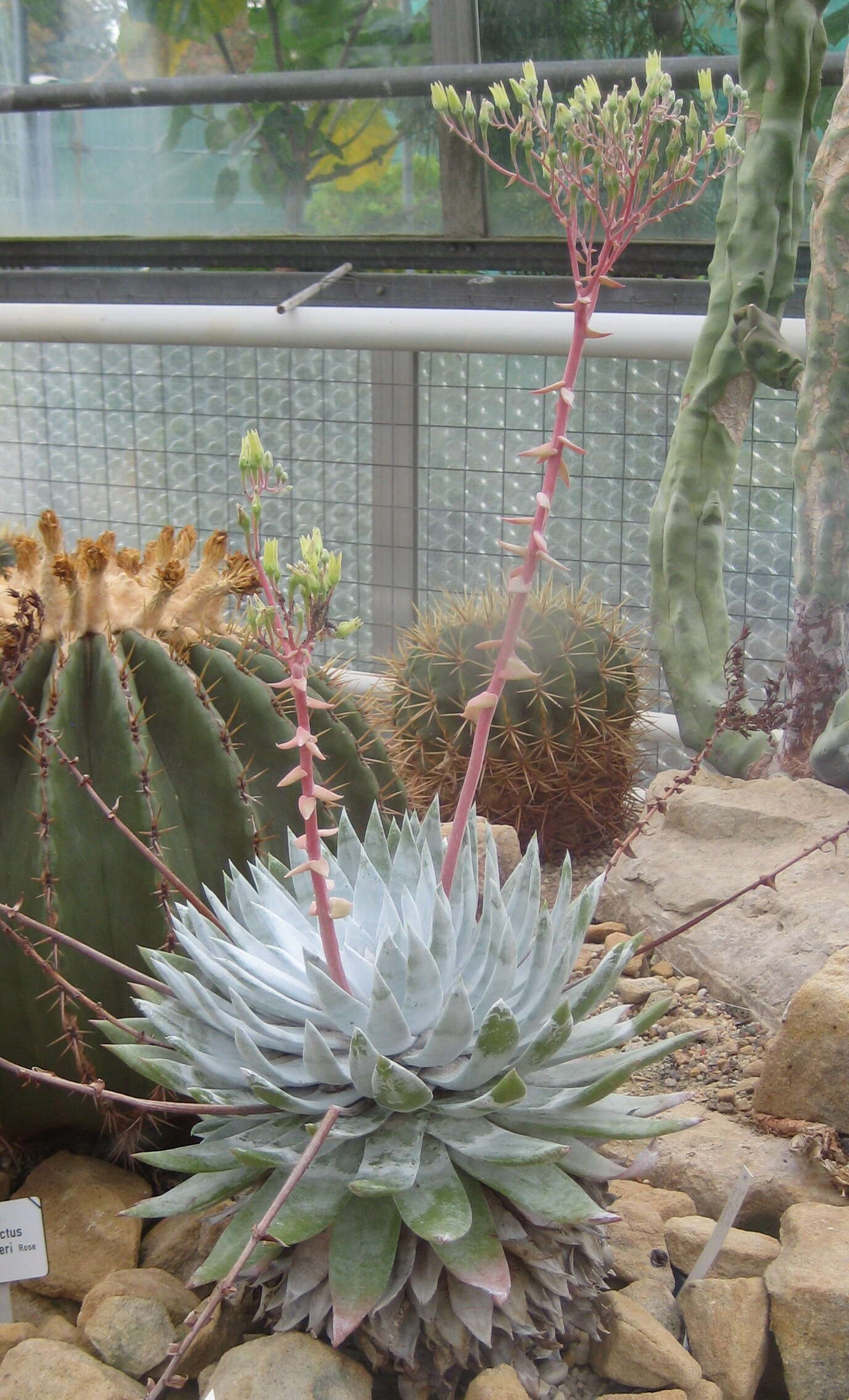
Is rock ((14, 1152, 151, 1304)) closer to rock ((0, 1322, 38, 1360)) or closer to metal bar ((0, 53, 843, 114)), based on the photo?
rock ((0, 1322, 38, 1360))

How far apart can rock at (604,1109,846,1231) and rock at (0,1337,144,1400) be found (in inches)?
16.9

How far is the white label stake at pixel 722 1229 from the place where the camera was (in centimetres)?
96

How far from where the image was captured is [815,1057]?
1127mm

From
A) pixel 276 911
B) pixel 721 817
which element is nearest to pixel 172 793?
pixel 276 911

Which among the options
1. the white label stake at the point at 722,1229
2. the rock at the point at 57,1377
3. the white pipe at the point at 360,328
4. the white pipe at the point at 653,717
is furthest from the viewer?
the white pipe at the point at 653,717

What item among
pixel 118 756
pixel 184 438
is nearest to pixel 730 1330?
pixel 118 756

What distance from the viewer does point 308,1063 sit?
81 centimetres

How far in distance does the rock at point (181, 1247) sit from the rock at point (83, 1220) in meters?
0.01

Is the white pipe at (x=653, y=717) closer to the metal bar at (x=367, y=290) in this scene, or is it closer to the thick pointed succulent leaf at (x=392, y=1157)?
the metal bar at (x=367, y=290)

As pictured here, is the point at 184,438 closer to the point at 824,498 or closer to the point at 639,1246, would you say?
the point at 824,498

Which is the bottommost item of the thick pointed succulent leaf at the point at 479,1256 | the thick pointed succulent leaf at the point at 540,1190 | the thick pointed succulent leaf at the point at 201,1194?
the thick pointed succulent leaf at the point at 201,1194

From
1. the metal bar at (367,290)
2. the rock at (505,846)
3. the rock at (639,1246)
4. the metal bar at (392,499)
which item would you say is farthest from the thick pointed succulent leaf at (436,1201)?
the metal bar at (367,290)

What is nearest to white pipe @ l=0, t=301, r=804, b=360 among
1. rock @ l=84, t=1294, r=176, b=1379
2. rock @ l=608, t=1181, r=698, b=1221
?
rock @ l=608, t=1181, r=698, b=1221

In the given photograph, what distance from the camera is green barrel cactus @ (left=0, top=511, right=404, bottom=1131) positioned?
1.11 meters
